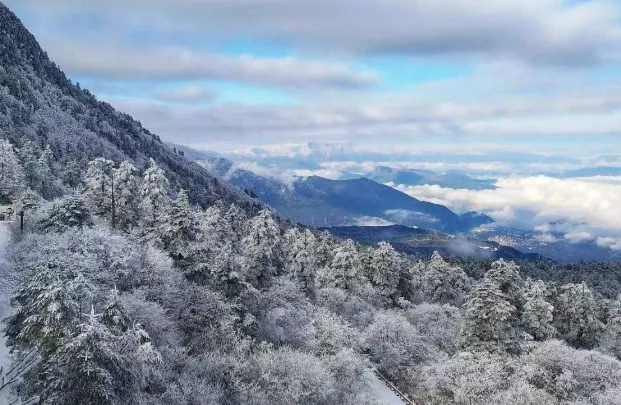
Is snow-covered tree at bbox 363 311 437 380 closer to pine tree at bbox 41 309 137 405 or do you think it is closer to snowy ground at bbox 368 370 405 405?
snowy ground at bbox 368 370 405 405

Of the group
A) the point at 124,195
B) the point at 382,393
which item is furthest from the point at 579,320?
the point at 124,195

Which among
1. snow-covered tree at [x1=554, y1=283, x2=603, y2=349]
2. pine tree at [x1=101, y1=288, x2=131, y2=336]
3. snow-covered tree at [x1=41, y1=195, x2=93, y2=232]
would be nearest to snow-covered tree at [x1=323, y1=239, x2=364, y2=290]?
snow-covered tree at [x1=554, y1=283, x2=603, y2=349]

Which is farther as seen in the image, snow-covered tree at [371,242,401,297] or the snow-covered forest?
snow-covered tree at [371,242,401,297]

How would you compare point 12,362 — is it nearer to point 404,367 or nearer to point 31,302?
point 31,302

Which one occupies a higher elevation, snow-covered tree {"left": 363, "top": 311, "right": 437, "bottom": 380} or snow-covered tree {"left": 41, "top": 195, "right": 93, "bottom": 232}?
snow-covered tree {"left": 41, "top": 195, "right": 93, "bottom": 232}

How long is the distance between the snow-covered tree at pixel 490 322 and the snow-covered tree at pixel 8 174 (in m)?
65.2

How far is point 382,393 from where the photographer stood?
56844 mm

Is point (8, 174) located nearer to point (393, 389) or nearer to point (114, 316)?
point (114, 316)

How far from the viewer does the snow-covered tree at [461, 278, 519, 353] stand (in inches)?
2088

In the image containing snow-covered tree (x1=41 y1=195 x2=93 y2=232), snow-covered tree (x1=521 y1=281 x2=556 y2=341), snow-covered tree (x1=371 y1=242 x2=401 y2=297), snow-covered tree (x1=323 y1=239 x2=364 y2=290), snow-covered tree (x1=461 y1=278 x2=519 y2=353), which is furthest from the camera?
snow-covered tree (x1=371 y1=242 x2=401 y2=297)

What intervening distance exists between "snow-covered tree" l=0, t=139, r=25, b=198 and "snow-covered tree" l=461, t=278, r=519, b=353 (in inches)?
2566

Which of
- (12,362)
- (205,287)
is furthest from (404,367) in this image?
(12,362)

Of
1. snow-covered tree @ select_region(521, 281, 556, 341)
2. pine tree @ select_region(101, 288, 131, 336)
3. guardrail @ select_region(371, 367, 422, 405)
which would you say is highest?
pine tree @ select_region(101, 288, 131, 336)

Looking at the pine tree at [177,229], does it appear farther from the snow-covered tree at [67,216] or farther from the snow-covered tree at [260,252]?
the snow-covered tree at [67,216]
